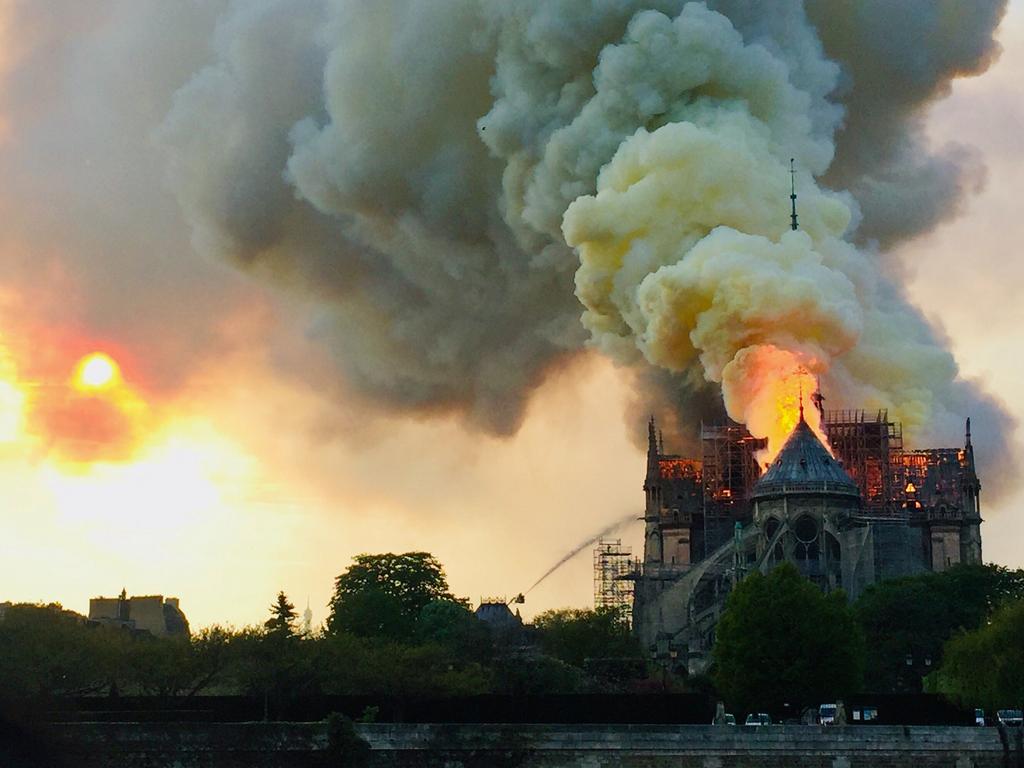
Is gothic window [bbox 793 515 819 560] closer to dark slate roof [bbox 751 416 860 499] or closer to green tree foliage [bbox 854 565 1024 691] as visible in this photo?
dark slate roof [bbox 751 416 860 499]

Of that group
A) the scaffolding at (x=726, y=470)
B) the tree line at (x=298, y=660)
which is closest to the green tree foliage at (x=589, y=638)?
the tree line at (x=298, y=660)

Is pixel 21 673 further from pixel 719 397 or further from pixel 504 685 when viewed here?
pixel 719 397

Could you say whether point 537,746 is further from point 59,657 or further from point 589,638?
point 589,638

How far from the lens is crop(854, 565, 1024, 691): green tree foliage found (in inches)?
3440

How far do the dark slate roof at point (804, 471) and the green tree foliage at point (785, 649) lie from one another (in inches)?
804

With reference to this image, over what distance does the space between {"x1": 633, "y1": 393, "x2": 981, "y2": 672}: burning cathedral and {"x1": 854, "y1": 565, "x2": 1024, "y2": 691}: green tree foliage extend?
828 centimetres

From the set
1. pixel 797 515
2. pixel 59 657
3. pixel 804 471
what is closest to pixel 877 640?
pixel 797 515

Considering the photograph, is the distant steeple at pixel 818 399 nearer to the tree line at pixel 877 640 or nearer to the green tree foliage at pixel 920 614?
the tree line at pixel 877 640

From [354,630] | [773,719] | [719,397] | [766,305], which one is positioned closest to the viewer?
[773,719]

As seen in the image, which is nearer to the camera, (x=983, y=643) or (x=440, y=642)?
(x=983, y=643)

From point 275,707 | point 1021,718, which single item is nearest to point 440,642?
point 275,707

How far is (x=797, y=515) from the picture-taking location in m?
101

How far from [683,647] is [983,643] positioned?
3221cm

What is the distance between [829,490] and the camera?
101875 millimetres
